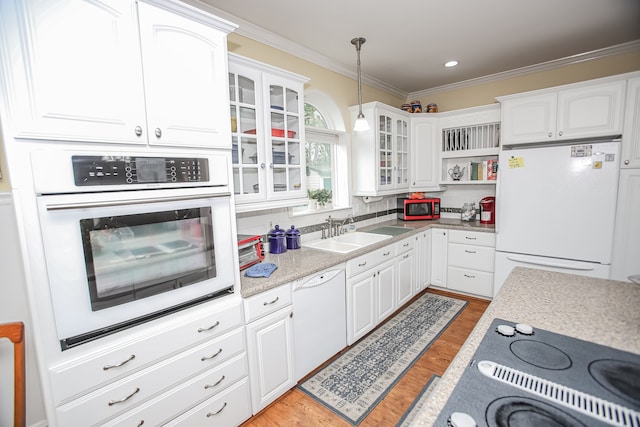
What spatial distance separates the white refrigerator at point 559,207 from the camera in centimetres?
258

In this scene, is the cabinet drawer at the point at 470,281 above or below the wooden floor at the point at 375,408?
above

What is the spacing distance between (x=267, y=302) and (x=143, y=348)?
676 millimetres

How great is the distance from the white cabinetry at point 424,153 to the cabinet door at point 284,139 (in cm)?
202

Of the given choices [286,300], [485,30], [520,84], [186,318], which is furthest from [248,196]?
[520,84]

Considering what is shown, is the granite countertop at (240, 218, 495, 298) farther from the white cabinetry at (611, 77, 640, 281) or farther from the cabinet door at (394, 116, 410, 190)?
the white cabinetry at (611, 77, 640, 281)

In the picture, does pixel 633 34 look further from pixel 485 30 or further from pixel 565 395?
pixel 565 395

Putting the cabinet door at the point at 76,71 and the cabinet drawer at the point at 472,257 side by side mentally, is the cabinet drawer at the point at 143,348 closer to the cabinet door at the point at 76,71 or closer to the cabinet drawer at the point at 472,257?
the cabinet door at the point at 76,71

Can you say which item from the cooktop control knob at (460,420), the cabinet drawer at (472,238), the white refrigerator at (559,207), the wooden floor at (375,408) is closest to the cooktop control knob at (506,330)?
the cooktop control knob at (460,420)

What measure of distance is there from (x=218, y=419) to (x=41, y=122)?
1607 millimetres

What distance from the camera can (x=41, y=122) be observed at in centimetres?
103

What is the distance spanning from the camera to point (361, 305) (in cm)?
254

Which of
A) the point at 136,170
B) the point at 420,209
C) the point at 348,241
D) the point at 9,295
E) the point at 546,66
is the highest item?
the point at 546,66

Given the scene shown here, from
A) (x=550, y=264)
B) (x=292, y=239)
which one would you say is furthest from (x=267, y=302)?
(x=550, y=264)

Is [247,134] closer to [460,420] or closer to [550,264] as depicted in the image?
[460,420]
